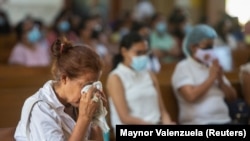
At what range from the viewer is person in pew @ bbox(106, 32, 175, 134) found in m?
3.89

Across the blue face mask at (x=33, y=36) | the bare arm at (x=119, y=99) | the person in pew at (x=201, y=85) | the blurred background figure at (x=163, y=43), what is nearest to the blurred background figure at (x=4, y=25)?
the blurred background figure at (x=163, y=43)

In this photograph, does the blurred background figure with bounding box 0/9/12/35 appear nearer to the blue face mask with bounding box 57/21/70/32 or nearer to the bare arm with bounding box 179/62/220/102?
the blue face mask with bounding box 57/21/70/32

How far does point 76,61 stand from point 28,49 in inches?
192

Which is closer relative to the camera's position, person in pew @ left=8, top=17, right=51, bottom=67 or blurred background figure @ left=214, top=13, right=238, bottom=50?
person in pew @ left=8, top=17, right=51, bottom=67

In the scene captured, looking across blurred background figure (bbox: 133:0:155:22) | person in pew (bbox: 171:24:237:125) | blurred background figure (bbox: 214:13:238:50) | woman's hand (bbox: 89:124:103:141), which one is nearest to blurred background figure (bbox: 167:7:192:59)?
blurred background figure (bbox: 214:13:238:50)

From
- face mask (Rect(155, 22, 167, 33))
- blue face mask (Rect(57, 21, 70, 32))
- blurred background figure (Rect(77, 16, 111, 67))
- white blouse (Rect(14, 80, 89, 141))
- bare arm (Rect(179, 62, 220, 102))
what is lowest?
white blouse (Rect(14, 80, 89, 141))

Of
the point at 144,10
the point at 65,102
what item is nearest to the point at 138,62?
the point at 65,102

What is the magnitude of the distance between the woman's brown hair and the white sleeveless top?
5.16 feet

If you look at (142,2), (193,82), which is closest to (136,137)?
(193,82)

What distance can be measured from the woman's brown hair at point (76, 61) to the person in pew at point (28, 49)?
15.0ft

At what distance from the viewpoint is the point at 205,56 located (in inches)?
165

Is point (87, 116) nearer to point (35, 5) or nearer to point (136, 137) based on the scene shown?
point (136, 137)

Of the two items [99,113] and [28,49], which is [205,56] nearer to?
[99,113]

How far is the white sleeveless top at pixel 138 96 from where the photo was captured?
156 inches
